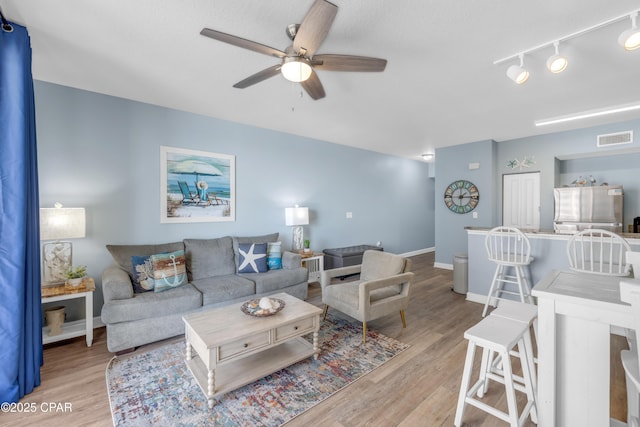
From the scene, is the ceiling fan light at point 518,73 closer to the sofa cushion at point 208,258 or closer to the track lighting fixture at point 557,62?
the track lighting fixture at point 557,62

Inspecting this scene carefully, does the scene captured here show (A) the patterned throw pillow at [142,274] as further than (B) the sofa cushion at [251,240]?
No

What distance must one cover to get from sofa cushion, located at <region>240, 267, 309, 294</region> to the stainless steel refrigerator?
420 cm

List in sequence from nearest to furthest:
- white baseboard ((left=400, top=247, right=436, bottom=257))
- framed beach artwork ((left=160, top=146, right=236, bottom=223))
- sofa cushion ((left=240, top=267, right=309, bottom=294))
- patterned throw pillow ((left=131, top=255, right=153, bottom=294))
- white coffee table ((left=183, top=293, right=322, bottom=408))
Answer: white coffee table ((left=183, top=293, right=322, bottom=408)) → patterned throw pillow ((left=131, top=255, right=153, bottom=294)) → sofa cushion ((left=240, top=267, right=309, bottom=294)) → framed beach artwork ((left=160, top=146, right=236, bottom=223)) → white baseboard ((left=400, top=247, right=436, bottom=257))

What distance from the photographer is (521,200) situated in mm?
5188

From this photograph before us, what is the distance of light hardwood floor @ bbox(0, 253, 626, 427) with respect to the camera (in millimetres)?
1687

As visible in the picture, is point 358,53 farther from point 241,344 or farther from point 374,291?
point 241,344

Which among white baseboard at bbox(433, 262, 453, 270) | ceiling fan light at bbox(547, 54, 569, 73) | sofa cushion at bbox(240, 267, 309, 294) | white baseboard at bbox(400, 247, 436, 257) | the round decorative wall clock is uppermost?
ceiling fan light at bbox(547, 54, 569, 73)

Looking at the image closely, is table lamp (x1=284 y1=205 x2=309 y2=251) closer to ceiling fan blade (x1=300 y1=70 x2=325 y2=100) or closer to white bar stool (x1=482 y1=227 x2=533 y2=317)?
ceiling fan blade (x1=300 y1=70 x2=325 y2=100)

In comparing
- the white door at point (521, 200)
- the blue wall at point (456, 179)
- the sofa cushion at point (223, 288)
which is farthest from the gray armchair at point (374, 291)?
the white door at point (521, 200)

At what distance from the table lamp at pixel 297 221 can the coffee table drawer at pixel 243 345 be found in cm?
245

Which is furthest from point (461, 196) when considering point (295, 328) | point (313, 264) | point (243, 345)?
point (243, 345)

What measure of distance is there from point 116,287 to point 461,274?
4.33 meters

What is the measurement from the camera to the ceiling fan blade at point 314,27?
1.43 meters

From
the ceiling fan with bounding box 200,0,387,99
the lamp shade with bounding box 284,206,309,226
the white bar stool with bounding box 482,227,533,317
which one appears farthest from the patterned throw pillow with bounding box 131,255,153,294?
the white bar stool with bounding box 482,227,533,317
